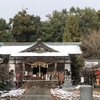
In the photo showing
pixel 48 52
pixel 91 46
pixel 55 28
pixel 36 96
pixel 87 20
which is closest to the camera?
pixel 36 96

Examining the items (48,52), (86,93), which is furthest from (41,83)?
(86,93)

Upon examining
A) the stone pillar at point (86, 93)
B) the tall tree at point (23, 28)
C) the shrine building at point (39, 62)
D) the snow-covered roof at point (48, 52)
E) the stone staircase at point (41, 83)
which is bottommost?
the stone staircase at point (41, 83)

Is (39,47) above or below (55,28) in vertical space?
below

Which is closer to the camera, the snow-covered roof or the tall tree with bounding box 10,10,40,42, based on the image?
the snow-covered roof

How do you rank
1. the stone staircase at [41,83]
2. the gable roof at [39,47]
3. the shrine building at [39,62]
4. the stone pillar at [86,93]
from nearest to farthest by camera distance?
1. the stone pillar at [86,93]
2. the stone staircase at [41,83]
3. the shrine building at [39,62]
4. the gable roof at [39,47]

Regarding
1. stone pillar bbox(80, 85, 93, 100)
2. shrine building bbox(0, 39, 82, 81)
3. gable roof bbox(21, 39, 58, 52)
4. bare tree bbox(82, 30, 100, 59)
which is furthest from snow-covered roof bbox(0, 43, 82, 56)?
stone pillar bbox(80, 85, 93, 100)

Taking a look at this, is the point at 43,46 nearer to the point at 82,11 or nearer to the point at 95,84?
the point at 95,84

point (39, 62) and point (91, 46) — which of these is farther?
point (91, 46)

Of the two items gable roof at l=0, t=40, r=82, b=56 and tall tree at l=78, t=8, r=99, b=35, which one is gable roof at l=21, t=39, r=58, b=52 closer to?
gable roof at l=0, t=40, r=82, b=56

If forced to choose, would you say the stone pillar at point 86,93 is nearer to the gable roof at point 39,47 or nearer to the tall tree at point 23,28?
the gable roof at point 39,47

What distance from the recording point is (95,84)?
30.9 metres

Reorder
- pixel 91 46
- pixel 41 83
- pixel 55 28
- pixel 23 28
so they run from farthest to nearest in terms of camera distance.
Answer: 1. pixel 55 28
2. pixel 23 28
3. pixel 91 46
4. pixel 41 83

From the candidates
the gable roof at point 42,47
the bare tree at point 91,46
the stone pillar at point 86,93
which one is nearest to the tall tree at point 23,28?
the bare tree at point 91,46

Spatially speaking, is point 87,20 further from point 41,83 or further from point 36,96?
point 36,96
